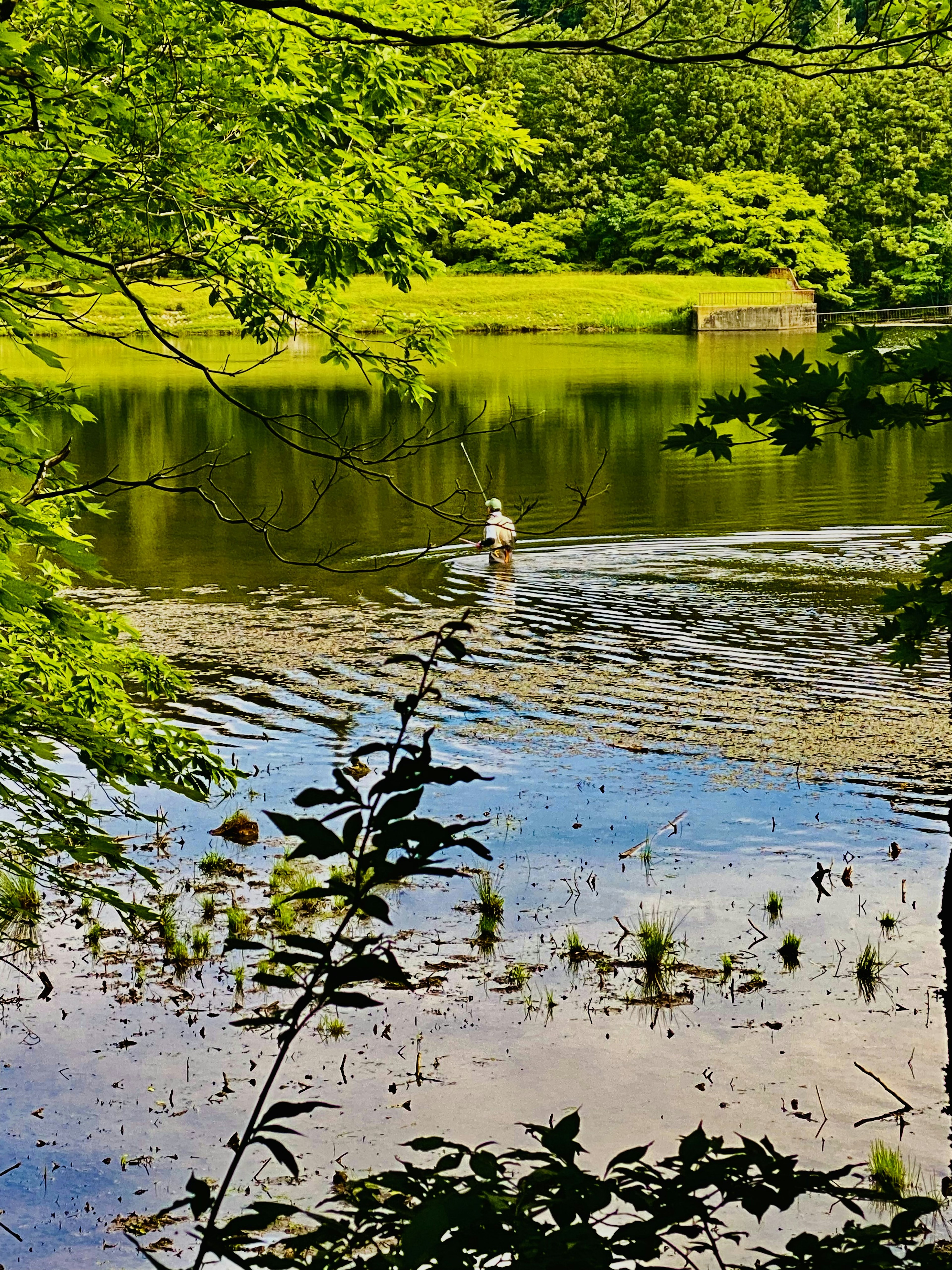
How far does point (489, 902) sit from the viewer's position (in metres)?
8.28

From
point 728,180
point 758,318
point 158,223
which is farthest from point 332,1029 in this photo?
point 728,180

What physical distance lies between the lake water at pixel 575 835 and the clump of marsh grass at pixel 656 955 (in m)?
0.13

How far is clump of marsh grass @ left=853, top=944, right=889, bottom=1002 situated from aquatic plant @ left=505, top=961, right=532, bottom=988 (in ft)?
5.41

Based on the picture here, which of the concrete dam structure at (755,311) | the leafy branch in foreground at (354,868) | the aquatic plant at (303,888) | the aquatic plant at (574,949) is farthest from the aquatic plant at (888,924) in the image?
the concrete dam structure at (755,311)

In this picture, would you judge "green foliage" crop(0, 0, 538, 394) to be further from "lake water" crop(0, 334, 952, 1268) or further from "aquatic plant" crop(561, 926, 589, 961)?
"aquatic plant" crop(561, 926, 589, 961)

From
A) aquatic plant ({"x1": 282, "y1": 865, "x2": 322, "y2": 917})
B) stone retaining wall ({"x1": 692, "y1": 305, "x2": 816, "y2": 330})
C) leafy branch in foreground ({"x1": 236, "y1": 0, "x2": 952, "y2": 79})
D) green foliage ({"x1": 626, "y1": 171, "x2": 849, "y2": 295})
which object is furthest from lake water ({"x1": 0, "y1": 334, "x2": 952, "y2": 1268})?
green foliage ({"x1": 626, "y1": 171, "x2": 849, "y2": 295})

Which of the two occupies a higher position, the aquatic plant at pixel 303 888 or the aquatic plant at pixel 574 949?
the aquatic plant at pixel 303 888

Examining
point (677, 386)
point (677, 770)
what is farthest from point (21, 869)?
point (677, 386)

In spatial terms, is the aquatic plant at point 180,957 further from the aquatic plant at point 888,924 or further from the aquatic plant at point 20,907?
the aquatic plant at point 888,924

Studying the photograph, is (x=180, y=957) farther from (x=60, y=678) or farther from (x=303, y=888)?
(x=60, y=678)

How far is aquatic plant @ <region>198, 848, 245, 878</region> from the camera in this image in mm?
8789

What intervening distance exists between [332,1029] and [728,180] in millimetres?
70338

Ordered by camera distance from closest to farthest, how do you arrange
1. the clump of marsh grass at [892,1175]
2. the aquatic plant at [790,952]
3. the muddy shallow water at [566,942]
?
1. the clump of marsh grass at [892,1175]
2. the muddy shallow water at [566,942]
3. the aquatic plant at [790,952]

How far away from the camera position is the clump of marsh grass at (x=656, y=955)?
7305 mm
